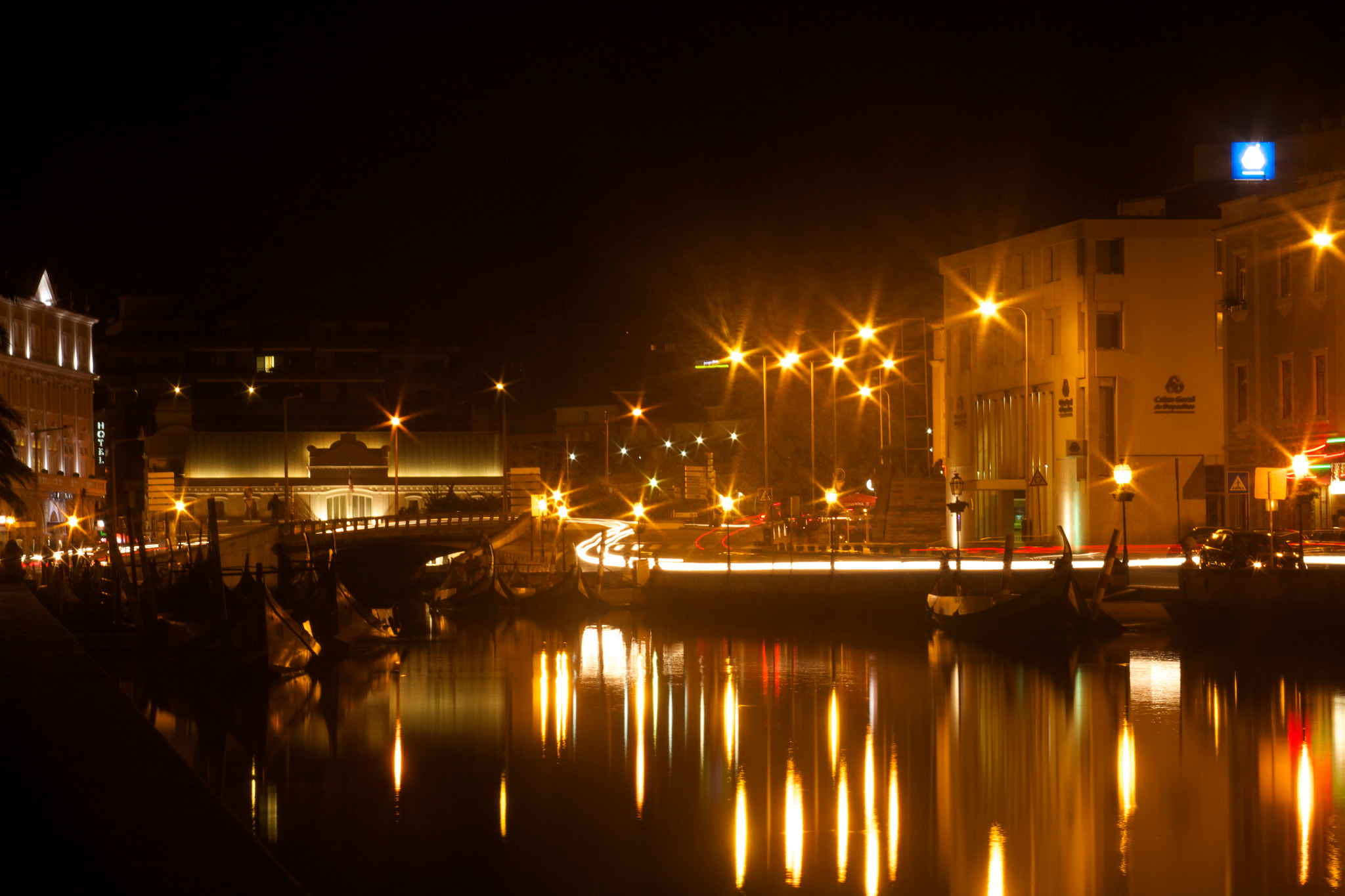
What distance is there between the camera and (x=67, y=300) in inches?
3917

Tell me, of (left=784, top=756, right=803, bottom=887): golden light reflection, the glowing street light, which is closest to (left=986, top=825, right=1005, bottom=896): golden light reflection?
(left=784, top=756, right=803, bottom=887): golden light reflection

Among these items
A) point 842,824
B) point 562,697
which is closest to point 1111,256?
point 562,697

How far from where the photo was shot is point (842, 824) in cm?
1602

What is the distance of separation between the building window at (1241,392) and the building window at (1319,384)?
2.73 meters

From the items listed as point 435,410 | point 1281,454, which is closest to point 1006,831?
point 1281,454

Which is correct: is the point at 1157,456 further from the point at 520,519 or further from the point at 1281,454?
the point at 520,519

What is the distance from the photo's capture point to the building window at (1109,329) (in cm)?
5222

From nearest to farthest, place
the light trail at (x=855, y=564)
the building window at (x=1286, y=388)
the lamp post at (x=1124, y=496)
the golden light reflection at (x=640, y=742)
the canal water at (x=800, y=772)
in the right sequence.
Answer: the canal water at (x=800, y=772)
the golden light reflection at (x=640, y=742)
the lamp post at (x=1124, y=496)
the light trail at (x=855, y=564)
the building window at (x=1286, y=388)

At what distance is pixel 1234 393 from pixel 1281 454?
3007 mm

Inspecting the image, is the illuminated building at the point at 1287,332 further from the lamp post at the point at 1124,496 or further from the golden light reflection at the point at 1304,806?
the golden light reflection at the point at 1304,806

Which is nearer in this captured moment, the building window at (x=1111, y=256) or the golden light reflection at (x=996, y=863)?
the golden light reflection at (x=996, y=863)

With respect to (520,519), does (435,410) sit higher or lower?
higher

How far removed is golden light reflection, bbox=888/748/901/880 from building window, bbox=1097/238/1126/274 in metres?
35.4

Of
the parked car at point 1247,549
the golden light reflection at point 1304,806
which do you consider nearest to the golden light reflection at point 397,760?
the golden light reflection at point 1304,806
